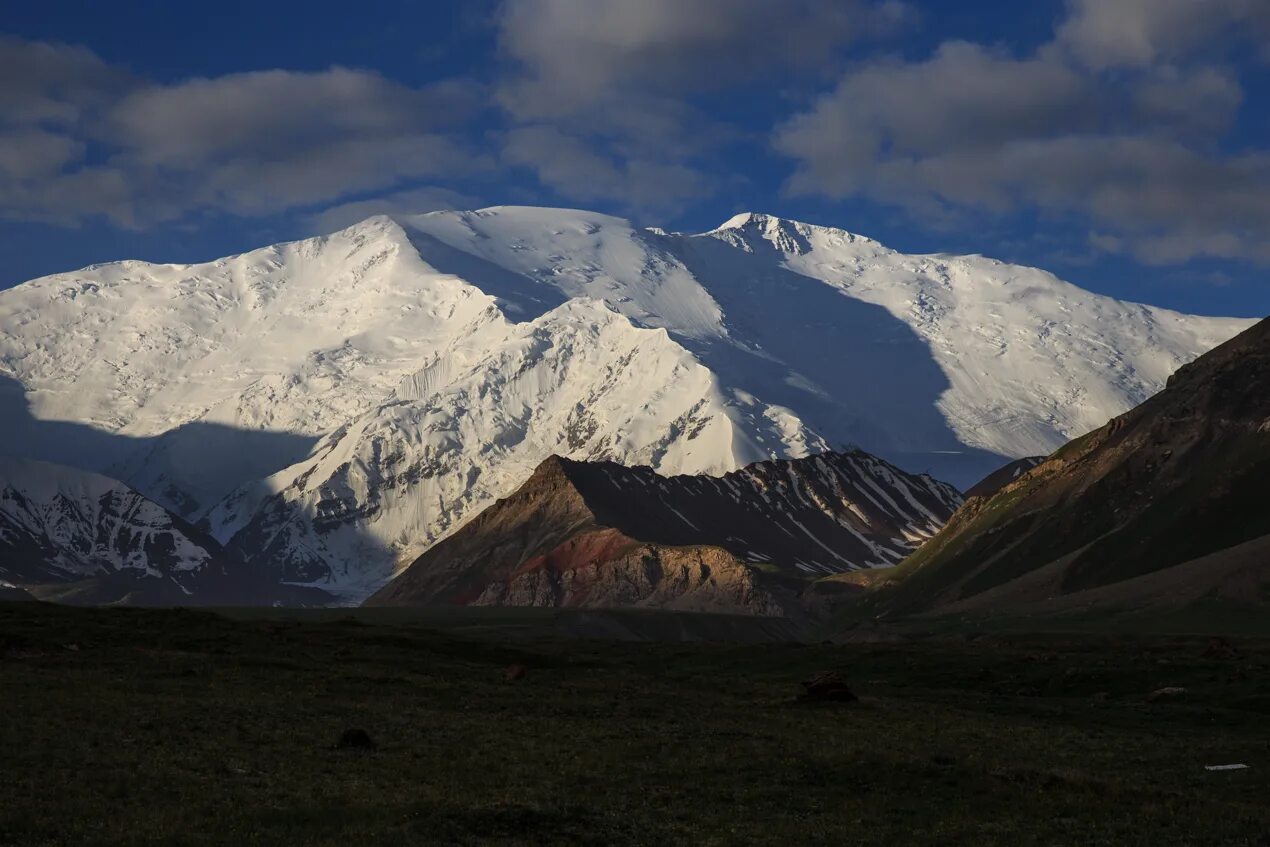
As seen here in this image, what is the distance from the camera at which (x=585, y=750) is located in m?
58.4

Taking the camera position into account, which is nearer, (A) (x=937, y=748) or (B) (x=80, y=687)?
(A) (x=937, y=748)

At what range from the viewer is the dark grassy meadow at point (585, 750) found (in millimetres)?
43812

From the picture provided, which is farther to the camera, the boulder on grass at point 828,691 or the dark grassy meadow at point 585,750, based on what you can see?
the boulder on grass at point 828,691

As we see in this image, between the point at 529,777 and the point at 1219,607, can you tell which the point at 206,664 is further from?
the point at 1219,607

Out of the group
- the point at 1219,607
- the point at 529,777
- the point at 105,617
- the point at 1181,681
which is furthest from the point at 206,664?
the point at 1219,607

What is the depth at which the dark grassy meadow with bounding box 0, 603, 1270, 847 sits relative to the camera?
43.8m

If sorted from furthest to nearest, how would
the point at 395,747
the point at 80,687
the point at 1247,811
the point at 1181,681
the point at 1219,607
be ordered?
the point at 1219,607
the point at 1181,681
the point at 80,687
the point at 395,747
the point at 1247,811

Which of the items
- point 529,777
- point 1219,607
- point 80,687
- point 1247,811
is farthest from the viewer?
point 1219,607

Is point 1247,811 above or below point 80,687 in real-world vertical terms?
below

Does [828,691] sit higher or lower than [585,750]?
higher

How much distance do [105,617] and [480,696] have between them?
40.2 meters

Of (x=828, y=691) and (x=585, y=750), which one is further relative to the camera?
(x=828, y=691)

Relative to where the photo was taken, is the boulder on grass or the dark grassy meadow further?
the boulder on grass

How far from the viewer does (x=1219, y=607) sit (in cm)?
18700
